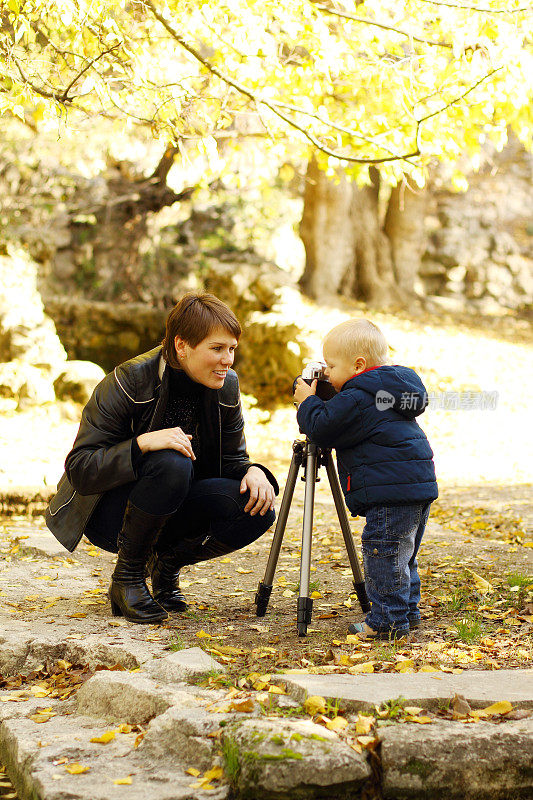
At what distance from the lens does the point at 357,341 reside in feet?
12.3

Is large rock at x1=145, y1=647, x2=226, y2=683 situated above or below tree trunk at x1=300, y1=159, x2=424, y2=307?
below

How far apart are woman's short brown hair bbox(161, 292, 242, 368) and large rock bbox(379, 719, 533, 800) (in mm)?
1878

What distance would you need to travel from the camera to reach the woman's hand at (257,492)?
3.92 m

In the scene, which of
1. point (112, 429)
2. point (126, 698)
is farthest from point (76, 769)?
point (112, 429)

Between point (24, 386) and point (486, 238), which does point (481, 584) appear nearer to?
point (24, 386)

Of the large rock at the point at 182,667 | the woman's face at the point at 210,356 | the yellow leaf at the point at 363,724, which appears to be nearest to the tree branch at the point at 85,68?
the woman's face at the point at 210,356

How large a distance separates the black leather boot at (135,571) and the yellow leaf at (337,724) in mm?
1395

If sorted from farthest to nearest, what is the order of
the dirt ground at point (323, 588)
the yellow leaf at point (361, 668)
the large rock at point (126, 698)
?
the dirt ground at point (323, 588), the yellow leaf at point (361, 668), the large rock at point (126, 698)

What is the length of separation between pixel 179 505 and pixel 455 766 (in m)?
1.70

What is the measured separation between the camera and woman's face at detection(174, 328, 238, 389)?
3.80m

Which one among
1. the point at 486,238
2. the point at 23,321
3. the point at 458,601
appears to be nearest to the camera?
the point at 458,601

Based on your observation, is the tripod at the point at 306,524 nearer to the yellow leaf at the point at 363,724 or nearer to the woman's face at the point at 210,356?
the woman's face at the point at 210,356

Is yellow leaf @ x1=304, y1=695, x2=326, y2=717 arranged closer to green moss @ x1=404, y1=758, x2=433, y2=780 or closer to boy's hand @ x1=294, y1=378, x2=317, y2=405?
green moss @ x1=404, y1=758, x2=433, y2=780

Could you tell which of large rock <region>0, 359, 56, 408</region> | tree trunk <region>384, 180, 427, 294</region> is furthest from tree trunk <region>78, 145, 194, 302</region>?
large rock <region>0, 359, 56, 408</region>
